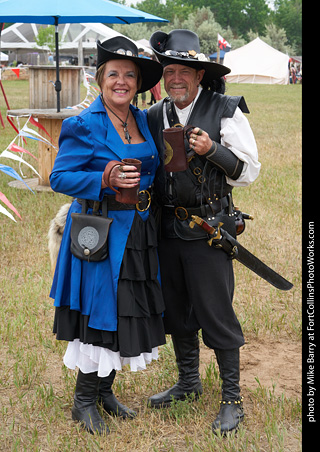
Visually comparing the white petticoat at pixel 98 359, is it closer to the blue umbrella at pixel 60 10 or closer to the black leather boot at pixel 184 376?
the black leather boot at pixel 184 376

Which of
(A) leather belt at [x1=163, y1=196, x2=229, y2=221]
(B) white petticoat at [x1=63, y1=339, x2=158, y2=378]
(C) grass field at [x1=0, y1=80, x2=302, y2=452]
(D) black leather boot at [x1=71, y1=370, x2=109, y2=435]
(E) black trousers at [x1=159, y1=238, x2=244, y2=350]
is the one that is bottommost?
(C) grass field at [x1=0, y1=80, x2=302, y2=452]

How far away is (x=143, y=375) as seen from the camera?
13.4 ft

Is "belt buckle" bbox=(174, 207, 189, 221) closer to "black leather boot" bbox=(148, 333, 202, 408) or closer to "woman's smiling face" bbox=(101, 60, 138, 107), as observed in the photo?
"woman's smiling face" bbox=(101, 60, 138, 107)

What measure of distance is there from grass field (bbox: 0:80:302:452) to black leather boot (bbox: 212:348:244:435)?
9 cm

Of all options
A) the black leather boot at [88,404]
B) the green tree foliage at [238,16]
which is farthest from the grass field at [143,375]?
the green tree foliage at [238,16]

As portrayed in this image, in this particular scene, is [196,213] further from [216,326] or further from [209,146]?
[216,326]

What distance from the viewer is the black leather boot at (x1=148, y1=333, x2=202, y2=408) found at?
12.2 feet

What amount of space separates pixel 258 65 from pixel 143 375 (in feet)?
152

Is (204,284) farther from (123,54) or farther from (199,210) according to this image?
(123,54)

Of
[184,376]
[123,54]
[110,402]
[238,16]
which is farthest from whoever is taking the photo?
[238,16]

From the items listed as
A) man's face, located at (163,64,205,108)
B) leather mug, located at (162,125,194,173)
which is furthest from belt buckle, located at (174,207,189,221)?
man's face, located at (163,64,205,108)

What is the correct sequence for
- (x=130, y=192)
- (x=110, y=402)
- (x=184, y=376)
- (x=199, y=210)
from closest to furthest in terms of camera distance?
(x=130, y=192)
(x=199, y=210)
(x=110, y=402)
(x=184, y=376)

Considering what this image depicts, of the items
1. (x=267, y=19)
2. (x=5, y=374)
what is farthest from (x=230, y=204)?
(x=267, y=19)

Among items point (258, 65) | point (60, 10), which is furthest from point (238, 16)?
point (60, 10)
